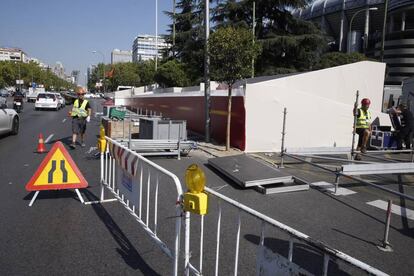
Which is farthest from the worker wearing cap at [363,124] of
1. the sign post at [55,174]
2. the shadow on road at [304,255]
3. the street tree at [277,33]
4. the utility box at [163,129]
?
the street tree at [277,33]

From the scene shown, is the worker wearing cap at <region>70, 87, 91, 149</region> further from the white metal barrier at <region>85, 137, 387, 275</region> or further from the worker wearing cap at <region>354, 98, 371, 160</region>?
the worker wearing cap at <region>354, 98, 371, 160</region>

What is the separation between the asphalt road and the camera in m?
4.08

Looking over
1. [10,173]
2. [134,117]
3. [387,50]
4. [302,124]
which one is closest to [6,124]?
[134,117]

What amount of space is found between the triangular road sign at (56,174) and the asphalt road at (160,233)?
0.32m

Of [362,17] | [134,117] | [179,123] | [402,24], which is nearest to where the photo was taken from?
[179,123]

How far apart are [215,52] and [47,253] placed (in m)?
9.17

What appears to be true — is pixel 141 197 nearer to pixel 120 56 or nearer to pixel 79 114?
pixel 79 114

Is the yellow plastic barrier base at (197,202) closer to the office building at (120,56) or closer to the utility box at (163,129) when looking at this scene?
the utility box at (163,129)

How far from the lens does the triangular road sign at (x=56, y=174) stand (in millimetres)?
5898

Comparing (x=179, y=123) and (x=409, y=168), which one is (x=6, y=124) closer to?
(x=179, y=123)

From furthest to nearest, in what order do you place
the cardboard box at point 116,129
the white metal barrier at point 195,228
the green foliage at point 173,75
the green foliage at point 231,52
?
the green foliage at point 173,75 → the cardboard box at point 116,129 → the green foliage at point 231,52 → the white metal barrier at point 195,228

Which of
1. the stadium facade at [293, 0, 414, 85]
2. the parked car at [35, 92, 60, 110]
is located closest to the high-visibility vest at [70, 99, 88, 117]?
the parked car at [35, 92, 60, 110]

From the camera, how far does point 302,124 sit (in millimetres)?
12883

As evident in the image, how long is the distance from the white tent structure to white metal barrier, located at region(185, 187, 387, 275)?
5924mm
